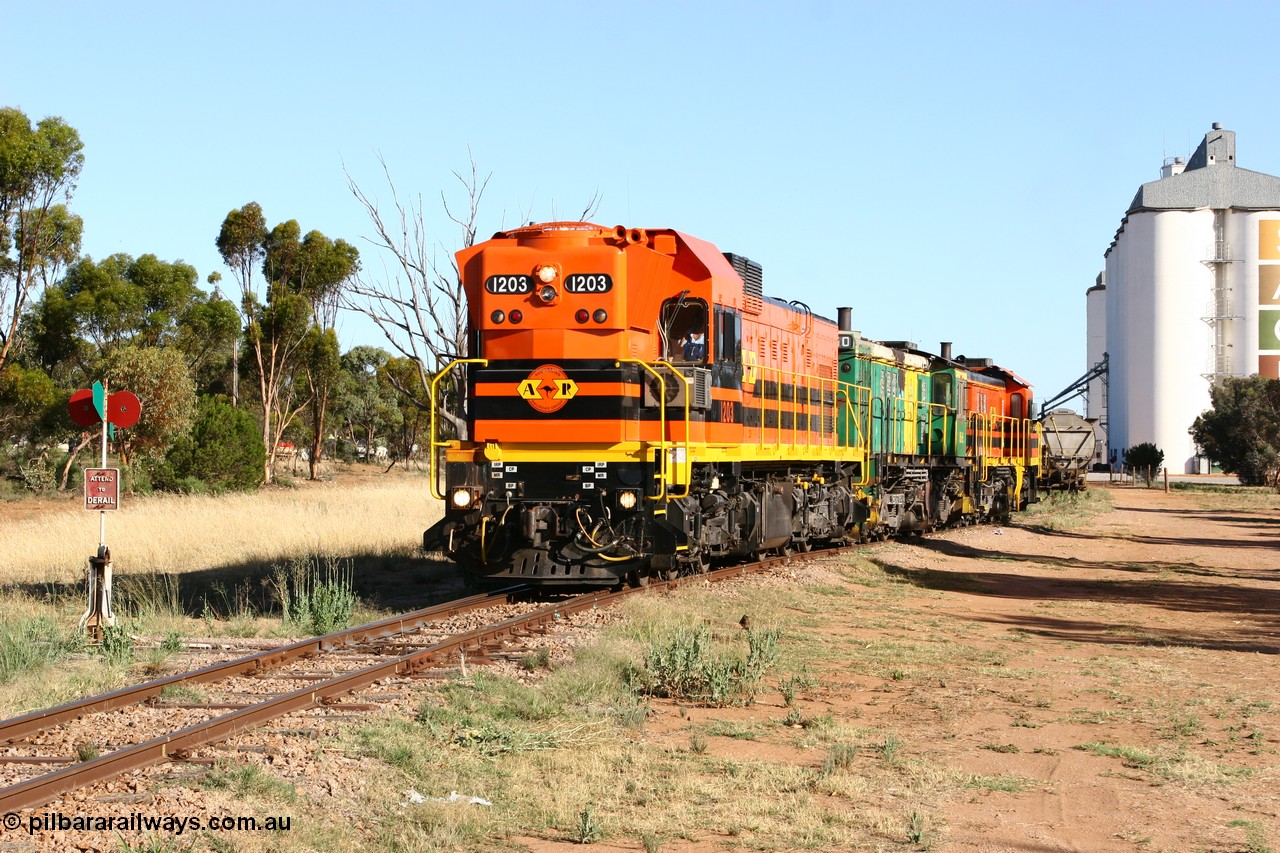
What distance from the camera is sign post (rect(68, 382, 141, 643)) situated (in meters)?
12.6

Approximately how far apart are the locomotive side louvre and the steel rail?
814 mm

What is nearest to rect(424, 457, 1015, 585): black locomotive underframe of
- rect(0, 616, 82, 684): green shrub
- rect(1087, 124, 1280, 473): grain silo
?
rect(0, 616, 82, 684): green shrub

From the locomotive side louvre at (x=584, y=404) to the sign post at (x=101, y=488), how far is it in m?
3.36

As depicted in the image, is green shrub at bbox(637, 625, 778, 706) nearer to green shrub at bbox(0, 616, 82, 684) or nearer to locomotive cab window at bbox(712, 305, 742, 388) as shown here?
green shrub at bbox(0, 616, 82, 684)

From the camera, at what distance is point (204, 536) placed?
2256cm

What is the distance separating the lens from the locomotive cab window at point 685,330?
15.3 metres

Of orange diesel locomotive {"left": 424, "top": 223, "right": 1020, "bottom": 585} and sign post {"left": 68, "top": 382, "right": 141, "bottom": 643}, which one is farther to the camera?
orange diesel locomotive {"left": 424, "top": 223, "right": 1020, "bottom": 585}

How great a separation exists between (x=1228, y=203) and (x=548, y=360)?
89479mm

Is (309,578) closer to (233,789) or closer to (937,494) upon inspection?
(233,789)

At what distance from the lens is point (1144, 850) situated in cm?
648
